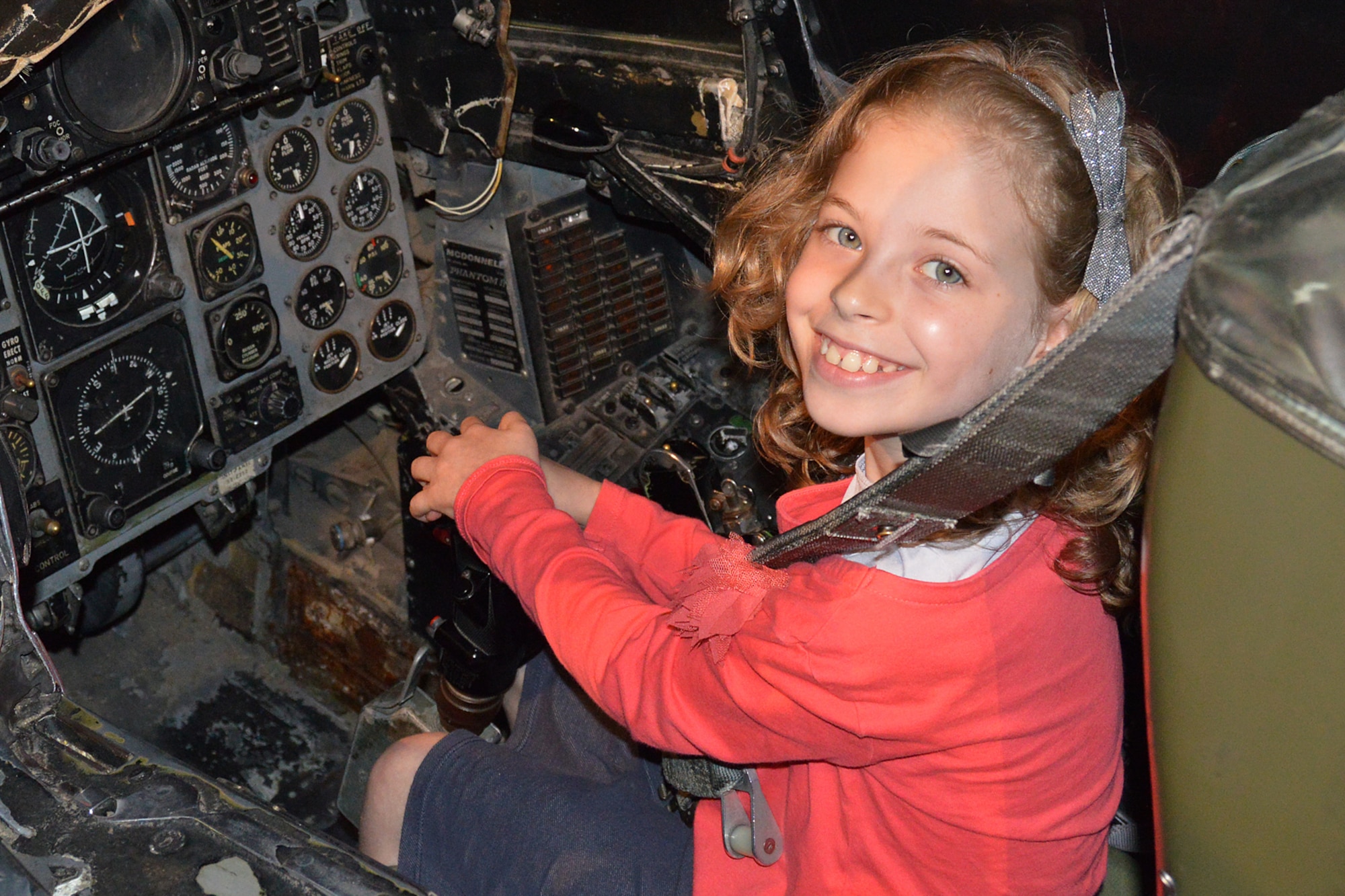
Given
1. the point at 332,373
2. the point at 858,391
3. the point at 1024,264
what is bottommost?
the point at 332,373

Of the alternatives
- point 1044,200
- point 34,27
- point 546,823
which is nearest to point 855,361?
point 1044,200

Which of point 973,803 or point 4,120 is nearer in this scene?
point 973,803

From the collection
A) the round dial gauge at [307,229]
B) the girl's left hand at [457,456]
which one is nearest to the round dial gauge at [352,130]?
the round dial gauge at [307,229]

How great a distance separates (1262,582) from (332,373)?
7.37ft

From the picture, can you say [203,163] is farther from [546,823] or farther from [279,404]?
[546,823]

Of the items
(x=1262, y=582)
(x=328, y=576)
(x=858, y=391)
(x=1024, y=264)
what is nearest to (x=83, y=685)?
(x=328, y=576)

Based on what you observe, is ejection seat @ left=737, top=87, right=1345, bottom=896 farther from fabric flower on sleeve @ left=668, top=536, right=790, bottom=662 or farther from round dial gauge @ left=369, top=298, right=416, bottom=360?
round dial gauge @ left=369, top=298, right=416, bottom=360

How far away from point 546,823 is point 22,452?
1.16 metres

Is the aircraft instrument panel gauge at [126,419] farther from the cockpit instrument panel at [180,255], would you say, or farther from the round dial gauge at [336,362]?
the round dial gauge at [336,362]

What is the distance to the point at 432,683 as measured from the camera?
2.90 metres

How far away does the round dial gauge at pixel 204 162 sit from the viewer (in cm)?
232

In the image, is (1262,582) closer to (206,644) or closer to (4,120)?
(4,120)

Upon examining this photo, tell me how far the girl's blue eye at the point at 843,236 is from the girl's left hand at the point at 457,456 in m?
0.62

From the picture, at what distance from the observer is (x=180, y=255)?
2.38 m
